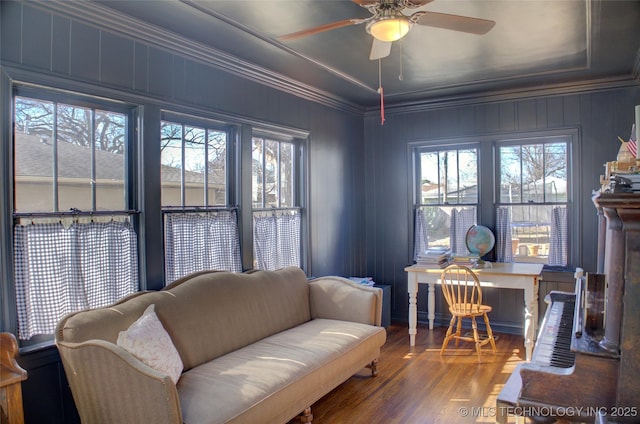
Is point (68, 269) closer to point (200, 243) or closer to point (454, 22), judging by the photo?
point (200, 243)

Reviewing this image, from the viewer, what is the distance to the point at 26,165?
2502 millimetres

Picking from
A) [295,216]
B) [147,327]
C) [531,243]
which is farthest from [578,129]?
[147,327]

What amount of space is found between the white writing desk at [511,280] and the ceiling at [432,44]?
1.88 meters

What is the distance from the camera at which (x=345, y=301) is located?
3756 millimetres

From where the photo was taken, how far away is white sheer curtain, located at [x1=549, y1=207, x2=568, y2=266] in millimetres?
4656

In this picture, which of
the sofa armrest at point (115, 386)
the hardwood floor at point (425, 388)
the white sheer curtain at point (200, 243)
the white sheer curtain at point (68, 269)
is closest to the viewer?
the sofa armrest at point (115, 386)

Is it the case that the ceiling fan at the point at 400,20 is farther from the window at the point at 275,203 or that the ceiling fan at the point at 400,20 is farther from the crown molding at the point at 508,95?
the crown molding at the point at 508,95

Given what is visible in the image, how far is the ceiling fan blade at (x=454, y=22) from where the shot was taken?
227 cm

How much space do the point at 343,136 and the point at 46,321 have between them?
366 cm

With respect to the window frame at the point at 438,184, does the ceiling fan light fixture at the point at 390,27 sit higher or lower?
higher

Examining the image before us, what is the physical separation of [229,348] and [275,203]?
165 cm

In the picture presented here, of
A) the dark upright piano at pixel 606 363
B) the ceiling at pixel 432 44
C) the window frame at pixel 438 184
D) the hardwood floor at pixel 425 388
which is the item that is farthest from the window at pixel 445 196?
the dark upright piano at pixel 606 363

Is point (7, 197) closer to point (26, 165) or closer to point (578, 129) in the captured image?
point (26, 165)

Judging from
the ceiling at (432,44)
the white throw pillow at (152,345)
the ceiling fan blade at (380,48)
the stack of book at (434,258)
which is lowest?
the white throw pillow at (152,345)
